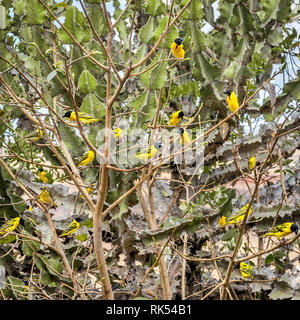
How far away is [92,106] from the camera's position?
1.14 metres

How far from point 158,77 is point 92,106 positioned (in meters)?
0.26

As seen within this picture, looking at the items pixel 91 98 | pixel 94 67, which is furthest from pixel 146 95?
pixel 94 67

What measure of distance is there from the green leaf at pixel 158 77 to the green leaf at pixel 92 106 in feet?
0.68

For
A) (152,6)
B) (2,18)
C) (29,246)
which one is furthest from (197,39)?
(29,246)

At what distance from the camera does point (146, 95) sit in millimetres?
1187

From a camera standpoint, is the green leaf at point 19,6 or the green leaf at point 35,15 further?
the green leaf at point 19,6

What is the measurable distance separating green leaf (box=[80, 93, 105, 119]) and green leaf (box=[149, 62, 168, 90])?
21cm

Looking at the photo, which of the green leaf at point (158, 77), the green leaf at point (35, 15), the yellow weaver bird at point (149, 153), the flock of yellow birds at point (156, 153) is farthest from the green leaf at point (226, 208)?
the green leaf at point (35, 15)

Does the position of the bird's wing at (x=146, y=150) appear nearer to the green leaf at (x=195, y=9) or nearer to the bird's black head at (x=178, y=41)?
the bird's black head at (x=178, y=41)

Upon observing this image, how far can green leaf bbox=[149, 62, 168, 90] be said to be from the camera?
118 centimetres

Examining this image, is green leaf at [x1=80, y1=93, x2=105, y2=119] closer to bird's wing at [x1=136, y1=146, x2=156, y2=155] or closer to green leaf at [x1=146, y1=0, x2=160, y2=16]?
bird's wing at [x1=136, y1=146, x2=156, y2=155]

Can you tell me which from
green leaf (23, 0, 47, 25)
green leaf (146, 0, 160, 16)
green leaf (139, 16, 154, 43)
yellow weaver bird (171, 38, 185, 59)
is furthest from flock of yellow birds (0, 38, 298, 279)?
green leaf (23, 0, 47, 25)

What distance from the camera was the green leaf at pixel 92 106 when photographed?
1136 mm
